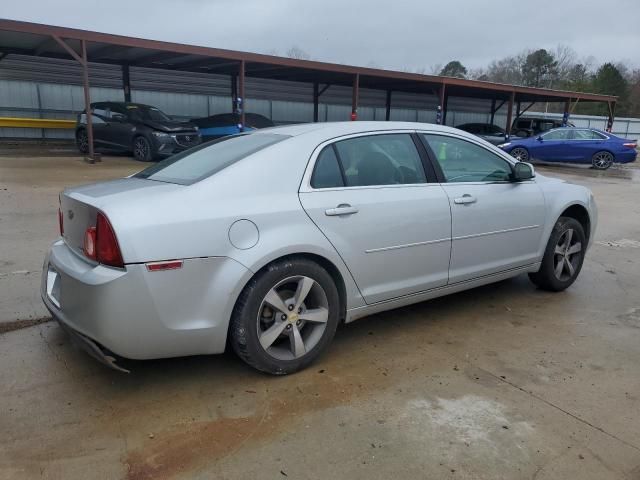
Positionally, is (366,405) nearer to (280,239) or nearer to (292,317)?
(292,317)

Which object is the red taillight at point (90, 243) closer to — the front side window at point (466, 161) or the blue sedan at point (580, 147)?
the front side window at point (466, 161)

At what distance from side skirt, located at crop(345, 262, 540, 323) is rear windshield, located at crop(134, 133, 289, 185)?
1230 mm

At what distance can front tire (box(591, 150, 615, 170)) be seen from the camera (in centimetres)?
1869

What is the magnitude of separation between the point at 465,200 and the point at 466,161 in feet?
1.43

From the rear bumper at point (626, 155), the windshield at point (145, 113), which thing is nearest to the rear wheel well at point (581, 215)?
the windshield at point (145, 113)

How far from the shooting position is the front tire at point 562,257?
4.66 meters

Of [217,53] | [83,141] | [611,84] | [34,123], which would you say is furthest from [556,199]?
[611,84]

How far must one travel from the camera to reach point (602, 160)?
18.9 m

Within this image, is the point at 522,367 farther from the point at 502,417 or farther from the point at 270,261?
→ the point at 270,261

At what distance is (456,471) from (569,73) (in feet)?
232

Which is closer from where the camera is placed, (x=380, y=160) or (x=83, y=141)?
(x=380, y=160)

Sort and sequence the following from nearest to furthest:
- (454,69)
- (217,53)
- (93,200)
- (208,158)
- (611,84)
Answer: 1. (93,200)
2. (208,158)
3. (217,53)
4. (611,84)
5. (454,69)

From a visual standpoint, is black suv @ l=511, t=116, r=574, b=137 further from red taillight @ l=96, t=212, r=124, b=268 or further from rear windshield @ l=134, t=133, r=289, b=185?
red taillight @ l=96, t=212, r=124, b=268

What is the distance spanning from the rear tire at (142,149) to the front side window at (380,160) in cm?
1175
